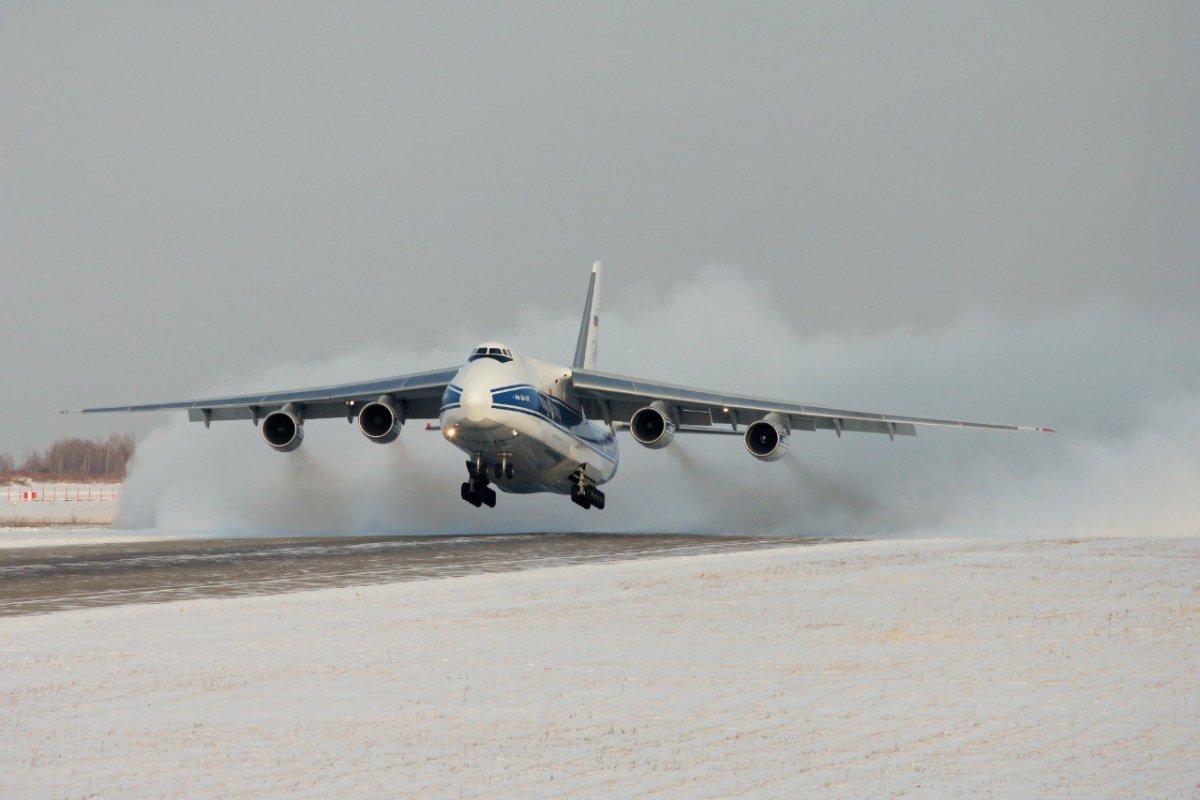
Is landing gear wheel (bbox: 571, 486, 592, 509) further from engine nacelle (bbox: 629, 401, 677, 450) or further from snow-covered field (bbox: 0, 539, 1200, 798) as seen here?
snow-covered field (bbox: 0, 539, 1200, 798)

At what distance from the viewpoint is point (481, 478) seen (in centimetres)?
3350

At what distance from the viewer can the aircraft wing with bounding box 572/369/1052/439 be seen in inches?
1303

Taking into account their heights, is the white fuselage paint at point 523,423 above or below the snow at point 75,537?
above

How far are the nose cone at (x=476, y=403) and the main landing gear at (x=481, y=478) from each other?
2425 mm

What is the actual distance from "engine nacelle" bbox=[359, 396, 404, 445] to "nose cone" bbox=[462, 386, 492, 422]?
13.6 feet

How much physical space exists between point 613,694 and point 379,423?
2412 centimetres

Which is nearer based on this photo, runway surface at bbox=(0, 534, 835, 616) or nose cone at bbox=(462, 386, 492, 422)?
runway surface at bbox=(0, 534, 835, 616)

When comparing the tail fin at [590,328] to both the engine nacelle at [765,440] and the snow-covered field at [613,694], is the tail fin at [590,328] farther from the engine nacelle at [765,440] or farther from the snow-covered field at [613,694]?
the snow-covered field at [613,694]

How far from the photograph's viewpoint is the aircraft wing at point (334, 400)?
109ft

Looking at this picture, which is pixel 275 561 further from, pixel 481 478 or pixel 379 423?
pixel 481 478

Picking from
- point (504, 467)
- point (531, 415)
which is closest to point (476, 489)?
point (504, 467)

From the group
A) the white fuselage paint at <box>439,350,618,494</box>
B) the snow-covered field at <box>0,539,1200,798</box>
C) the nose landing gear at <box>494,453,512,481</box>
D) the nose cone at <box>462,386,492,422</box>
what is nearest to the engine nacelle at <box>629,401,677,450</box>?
the white fuselage paint at <box>439,350,618,494</box>

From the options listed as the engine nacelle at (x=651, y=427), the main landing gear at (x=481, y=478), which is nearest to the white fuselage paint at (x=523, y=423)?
the main landing gear at (x=481, y=478)

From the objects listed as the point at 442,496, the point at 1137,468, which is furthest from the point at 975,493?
the point at 442,496
